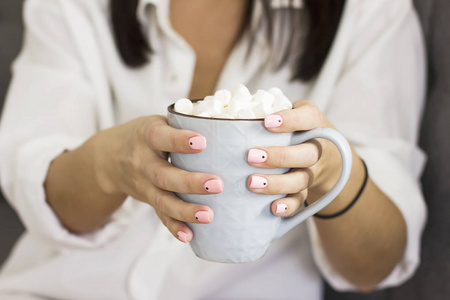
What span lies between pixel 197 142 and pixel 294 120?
10 centimetres

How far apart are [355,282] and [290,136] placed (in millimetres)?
574

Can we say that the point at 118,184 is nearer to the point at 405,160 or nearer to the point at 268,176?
the point at 268,176

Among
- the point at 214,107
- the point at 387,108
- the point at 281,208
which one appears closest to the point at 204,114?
the point at 214,107

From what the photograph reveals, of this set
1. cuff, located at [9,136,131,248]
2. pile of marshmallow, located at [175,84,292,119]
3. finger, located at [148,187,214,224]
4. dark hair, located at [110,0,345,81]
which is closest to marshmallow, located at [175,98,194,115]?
pile of marshmallow, located at [175,84,292,119]

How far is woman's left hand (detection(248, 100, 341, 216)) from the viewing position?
1.72 ft

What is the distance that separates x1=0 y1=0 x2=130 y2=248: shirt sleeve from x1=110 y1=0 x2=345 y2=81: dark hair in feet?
0.39

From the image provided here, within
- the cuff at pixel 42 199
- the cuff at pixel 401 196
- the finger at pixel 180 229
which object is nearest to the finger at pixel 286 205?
the finger at pixel 180 229

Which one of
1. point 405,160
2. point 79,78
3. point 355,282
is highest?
point 79,78

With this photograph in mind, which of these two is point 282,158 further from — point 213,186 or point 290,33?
point 290,33

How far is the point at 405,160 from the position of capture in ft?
3.38

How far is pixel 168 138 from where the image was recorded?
552mm

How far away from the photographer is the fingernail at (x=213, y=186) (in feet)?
1.75

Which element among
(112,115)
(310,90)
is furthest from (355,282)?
(112,115)

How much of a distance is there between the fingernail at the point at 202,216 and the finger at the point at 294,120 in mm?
115
